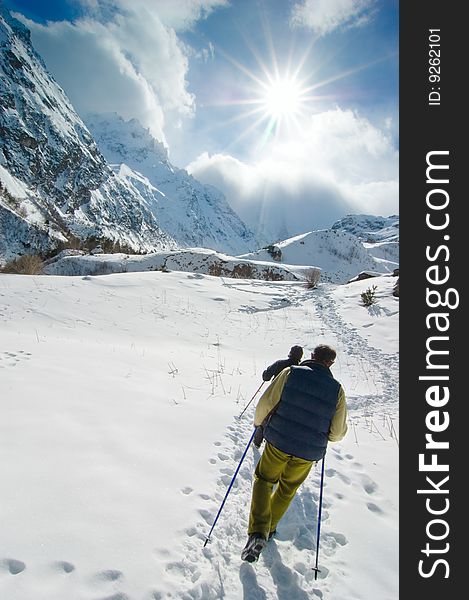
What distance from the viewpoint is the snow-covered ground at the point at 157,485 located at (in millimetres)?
2262

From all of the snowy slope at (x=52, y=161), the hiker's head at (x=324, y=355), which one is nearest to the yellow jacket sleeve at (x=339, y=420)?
the hiker's head at (x=324, y=355)

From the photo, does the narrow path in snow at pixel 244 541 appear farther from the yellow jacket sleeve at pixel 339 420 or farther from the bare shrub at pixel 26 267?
the bare shrub at pixel 26 267

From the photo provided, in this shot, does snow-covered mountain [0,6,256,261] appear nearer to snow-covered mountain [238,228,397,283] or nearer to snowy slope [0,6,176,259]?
snowy slope [0,6,176,259]

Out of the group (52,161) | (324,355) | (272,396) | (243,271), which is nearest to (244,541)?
(272,396)

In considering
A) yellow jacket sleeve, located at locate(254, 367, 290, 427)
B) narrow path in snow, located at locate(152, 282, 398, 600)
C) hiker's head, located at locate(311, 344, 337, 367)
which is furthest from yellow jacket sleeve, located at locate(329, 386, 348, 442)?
narrow path in snow, located at locate(152, 282, 398, 600)

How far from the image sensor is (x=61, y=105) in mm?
164000

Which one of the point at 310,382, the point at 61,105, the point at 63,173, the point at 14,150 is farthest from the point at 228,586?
the point at 61,105

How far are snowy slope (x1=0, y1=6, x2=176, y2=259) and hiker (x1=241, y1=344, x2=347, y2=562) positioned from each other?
310ft

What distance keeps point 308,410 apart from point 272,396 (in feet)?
1.16

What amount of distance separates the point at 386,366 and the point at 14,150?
151634mm

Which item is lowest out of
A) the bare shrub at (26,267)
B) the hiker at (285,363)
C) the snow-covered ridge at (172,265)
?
the hiker at (285,363)

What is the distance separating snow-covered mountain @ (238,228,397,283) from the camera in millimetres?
52875

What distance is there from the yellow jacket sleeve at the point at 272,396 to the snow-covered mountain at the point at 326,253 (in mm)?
47876

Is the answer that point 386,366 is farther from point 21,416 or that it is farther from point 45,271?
point 45,271
